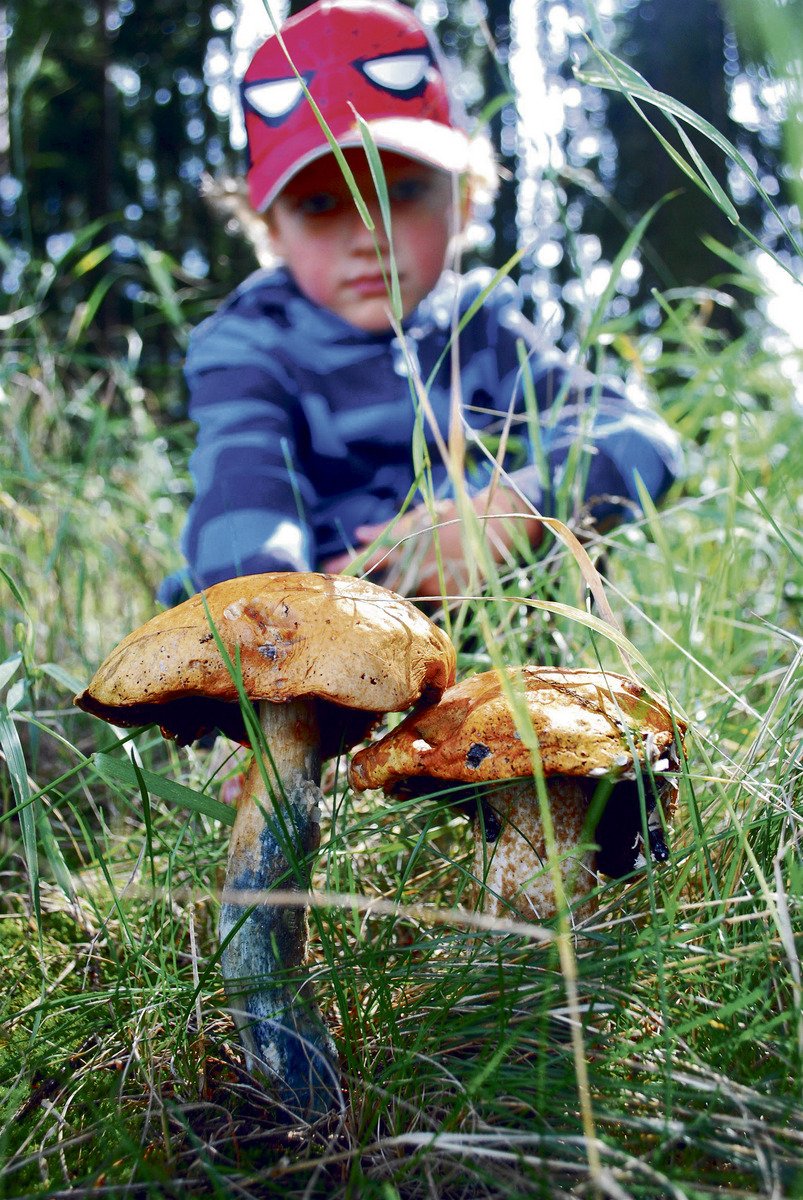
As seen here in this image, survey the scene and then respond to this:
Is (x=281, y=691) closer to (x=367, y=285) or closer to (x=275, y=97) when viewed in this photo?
(x=367, y=285)

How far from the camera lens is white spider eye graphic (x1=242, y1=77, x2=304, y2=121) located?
1.80 metres

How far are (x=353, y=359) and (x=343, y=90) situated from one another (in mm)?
552

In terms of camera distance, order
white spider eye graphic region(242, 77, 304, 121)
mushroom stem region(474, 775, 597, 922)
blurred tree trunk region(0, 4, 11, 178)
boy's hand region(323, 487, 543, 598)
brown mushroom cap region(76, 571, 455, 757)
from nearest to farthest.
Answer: brown mushroom cap region(76, 571, 455, 757)
mushroom stem region(474, 775, 597, 922)
boy's hand region(323, 487, 543, 598)
white spider eye graphic region(242, 77, 304, 121)
blurred tree trunk region(0, 4, 11, 178)

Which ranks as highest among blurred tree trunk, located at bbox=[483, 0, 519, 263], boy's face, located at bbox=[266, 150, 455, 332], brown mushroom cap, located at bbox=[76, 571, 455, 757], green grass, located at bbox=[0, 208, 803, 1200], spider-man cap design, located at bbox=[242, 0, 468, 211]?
blurred tree trunk, located at bbox=[483, 0, 519, 263]

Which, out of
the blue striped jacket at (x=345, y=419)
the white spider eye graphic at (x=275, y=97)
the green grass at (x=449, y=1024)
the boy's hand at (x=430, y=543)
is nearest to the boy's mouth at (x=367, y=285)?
the blue striped jacket at (x=345, y=419)

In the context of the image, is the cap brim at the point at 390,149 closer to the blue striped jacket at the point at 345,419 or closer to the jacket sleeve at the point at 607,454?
the blue striped jacket at the point at 345,419

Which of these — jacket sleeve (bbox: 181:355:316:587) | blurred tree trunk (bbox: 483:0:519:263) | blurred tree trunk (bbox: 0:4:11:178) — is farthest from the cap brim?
blurred tree trunk (bbox: 483:0:519:263)

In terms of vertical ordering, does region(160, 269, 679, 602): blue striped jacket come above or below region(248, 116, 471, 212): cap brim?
below

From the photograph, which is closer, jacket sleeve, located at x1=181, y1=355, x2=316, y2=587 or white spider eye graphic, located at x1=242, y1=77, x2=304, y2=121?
jacket sleeve, located at x1=181, y1=355, x2=316, y2=587

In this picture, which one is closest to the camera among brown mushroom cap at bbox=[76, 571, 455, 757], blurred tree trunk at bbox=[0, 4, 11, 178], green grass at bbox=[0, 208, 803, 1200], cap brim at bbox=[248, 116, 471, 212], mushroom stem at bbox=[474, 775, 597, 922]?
green grass at bbox=[0, 208, 803, 1200]

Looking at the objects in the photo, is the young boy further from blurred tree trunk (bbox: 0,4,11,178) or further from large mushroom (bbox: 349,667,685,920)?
blurred tree trunk (bbox: 0,4,11,178)

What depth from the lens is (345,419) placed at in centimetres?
200

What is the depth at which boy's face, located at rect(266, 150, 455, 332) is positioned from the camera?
5.96 ft

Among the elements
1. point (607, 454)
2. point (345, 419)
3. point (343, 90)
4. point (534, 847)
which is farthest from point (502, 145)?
point (534, 847)
